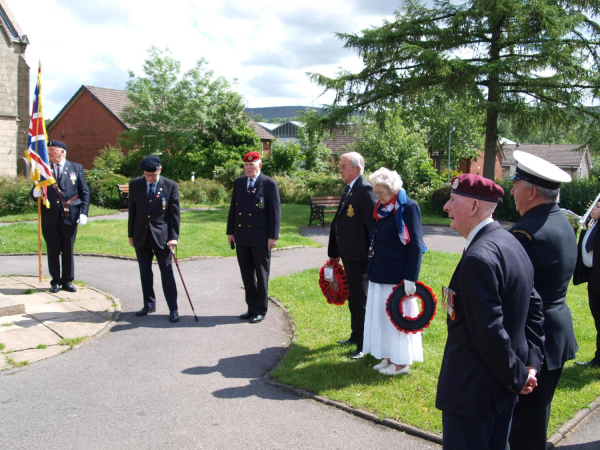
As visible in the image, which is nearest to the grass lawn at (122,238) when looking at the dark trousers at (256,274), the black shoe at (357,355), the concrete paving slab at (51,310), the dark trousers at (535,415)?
the concrete paving slab at (51,310)

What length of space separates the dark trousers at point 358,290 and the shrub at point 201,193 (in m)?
19.4

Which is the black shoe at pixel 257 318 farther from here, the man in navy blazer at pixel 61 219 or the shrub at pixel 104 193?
the shrub at pixel 104 193

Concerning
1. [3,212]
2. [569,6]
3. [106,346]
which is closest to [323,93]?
[569,6]

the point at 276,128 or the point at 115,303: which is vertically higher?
the point at 276,128

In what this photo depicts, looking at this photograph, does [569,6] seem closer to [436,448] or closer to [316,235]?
[316,235]

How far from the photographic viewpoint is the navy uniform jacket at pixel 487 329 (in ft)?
7.88

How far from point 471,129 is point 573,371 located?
1931 inches

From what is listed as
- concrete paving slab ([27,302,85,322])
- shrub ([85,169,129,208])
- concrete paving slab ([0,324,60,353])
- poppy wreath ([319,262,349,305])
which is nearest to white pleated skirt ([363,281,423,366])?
poppy wreath ([319,262,349,305])

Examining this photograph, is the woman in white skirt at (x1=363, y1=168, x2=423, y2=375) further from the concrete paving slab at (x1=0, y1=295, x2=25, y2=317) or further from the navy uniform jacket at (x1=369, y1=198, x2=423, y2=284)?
the concrete paving slab at (x1=0, y1=295, x2=25, y2=317)

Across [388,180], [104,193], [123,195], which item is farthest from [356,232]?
[104,193]

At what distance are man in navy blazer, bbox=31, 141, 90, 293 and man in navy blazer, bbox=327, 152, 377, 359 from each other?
14.7 ft

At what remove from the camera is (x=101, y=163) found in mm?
33156

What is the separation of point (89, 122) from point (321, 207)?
113 feet

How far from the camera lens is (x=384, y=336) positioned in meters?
5.16
